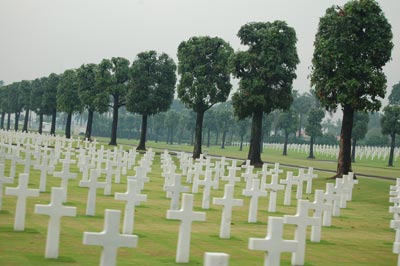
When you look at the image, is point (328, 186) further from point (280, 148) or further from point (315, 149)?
point (280, 148)

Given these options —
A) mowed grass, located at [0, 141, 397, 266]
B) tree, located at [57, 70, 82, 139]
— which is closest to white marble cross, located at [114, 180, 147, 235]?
mowed grass, located at [0, 141, 397, 266]

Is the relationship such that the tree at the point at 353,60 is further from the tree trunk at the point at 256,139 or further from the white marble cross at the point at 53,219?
the white marble cross at the point at 53,219

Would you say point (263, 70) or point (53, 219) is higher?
point (263, 70)

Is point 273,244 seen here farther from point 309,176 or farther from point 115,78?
point 115,78

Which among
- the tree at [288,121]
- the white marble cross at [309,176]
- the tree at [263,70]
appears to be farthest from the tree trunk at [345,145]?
the tree at [288,121]

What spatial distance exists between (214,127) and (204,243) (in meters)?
100

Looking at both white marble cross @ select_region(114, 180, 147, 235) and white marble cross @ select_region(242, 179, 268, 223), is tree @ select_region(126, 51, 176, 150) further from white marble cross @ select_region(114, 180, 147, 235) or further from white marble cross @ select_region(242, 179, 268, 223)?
white marble cross @ select_region(114, 180, 147, 235)

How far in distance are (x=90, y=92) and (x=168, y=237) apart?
6042 centimetres

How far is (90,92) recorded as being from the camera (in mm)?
72000

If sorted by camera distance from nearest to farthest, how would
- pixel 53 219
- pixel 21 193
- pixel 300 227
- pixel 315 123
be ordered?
pixel 53 219 → pixel 300 227 → pixel 21 193 → pixel 315 123

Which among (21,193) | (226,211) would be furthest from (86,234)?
(226,211)

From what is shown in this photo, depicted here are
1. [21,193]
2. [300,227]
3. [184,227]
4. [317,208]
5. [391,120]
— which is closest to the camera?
[184,227]

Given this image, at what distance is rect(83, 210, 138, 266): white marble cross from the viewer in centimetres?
832

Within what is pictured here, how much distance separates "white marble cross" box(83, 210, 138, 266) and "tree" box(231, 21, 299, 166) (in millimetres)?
34981
